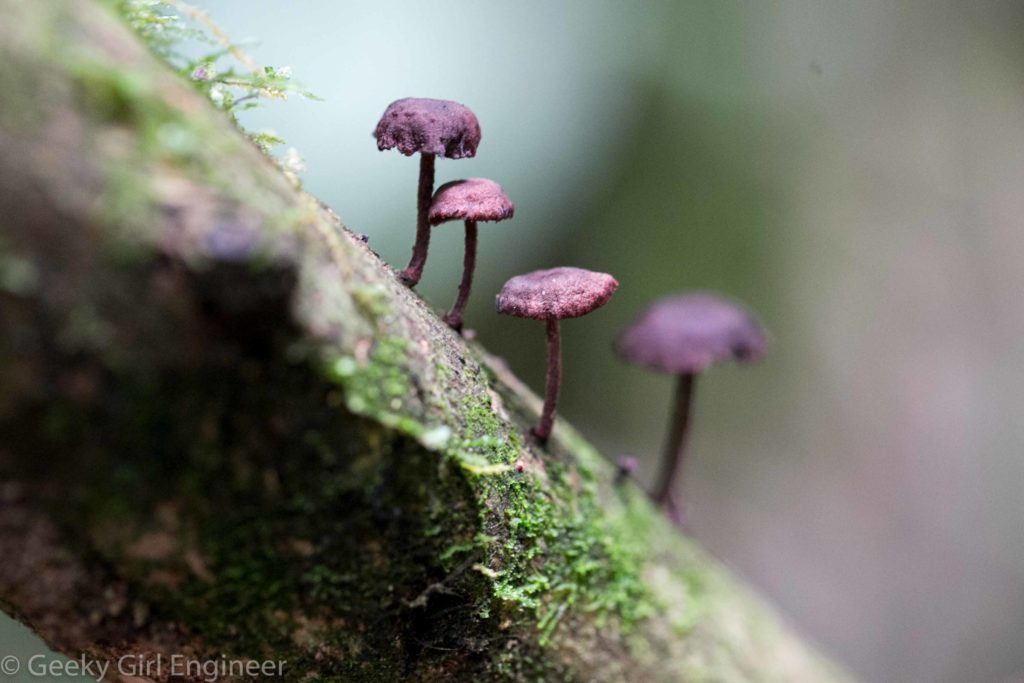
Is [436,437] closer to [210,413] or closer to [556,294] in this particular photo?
[210,413]

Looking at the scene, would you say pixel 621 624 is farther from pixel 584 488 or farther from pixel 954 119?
pixel 954 119

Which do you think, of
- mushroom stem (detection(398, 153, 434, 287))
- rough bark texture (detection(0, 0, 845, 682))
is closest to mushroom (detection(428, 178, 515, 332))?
mushroom stem (detection(398, 153, 434, 287))

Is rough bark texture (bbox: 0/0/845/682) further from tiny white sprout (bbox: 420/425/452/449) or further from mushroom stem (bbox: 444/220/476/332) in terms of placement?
mushroom stem (bbox: 444/220/476/332)

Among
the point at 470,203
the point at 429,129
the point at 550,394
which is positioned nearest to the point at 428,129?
the point at 429,129

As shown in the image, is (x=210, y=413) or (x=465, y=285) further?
(x=465, y=285)

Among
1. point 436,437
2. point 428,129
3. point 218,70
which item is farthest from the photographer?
point 428,129

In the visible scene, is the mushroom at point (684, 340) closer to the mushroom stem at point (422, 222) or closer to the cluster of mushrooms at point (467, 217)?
the cluster of mushrooms at point (467, 217)
